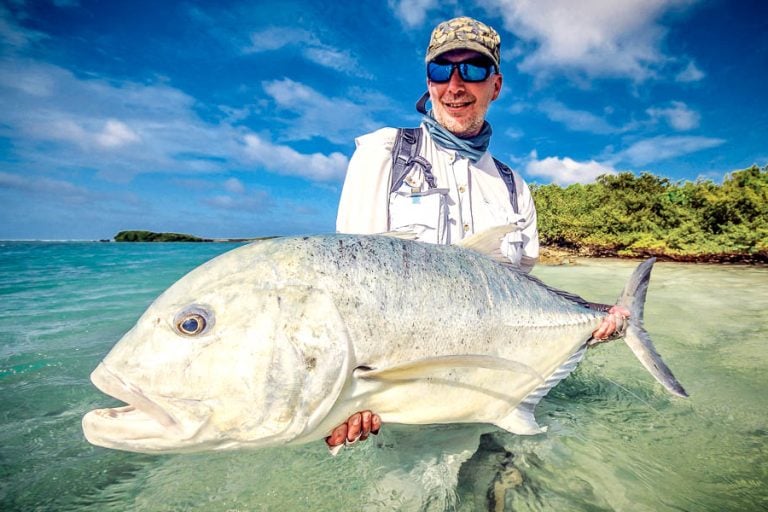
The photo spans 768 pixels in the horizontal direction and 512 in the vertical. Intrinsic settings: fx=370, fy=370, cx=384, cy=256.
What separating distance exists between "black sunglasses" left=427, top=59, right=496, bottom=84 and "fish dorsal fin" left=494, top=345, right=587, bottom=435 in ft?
7.01

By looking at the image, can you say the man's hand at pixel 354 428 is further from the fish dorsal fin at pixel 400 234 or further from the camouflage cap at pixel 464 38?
the camouflage cap at pixel 464 38

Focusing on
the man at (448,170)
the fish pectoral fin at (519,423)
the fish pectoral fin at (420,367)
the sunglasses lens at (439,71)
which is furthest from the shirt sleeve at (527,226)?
the fish pectoral fin at (420,367)

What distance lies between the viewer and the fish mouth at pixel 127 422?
1.29m

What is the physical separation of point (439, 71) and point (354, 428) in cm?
260

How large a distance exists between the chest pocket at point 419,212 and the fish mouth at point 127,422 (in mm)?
1779

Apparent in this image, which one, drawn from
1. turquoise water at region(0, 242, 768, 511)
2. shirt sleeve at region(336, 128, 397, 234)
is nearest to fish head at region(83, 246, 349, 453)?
turquoise water at region(0, 242, 768, 511)

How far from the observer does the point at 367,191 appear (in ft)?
8.60

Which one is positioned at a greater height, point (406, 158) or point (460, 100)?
point (460, 100)

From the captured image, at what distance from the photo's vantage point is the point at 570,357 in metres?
2.23

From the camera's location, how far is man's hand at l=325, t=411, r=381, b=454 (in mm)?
1647

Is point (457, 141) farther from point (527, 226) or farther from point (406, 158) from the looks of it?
point (527, 226)

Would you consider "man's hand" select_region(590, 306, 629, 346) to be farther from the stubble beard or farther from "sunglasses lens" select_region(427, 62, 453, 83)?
"sunglasses lens" select_region(427, 62, 453, 83)

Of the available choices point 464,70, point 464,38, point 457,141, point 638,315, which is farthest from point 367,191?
point 638,315

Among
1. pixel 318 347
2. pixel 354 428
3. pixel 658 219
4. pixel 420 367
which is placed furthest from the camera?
pixel 658 219
